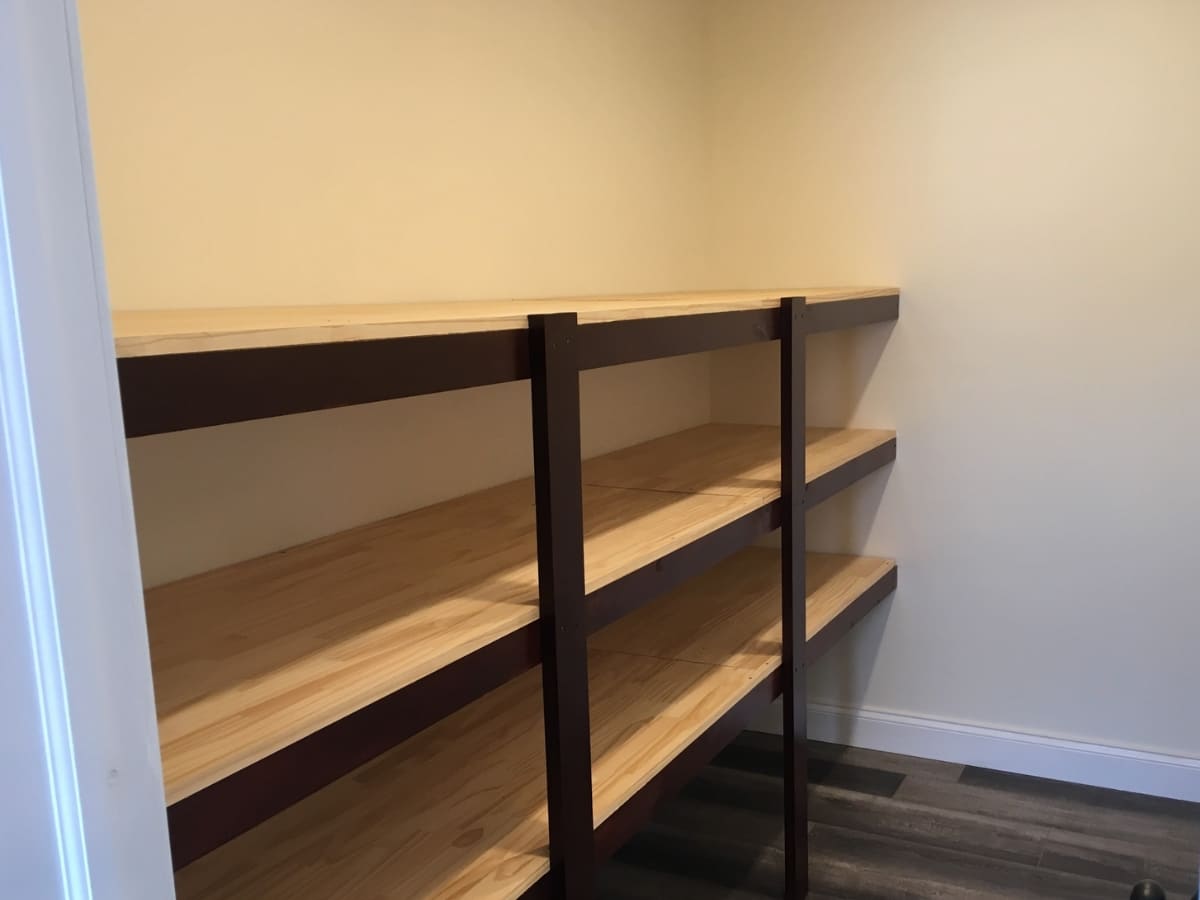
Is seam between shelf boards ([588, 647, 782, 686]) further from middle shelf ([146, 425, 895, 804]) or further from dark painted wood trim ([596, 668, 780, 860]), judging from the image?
middle shelf ([146, 425, 895, 804])

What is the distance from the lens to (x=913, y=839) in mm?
2480

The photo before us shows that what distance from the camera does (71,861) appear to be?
0.61 m

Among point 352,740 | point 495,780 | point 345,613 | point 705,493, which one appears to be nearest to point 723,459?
point 705,493

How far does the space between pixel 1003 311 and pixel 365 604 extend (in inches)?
77.4

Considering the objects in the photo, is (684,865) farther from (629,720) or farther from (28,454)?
(28,454)

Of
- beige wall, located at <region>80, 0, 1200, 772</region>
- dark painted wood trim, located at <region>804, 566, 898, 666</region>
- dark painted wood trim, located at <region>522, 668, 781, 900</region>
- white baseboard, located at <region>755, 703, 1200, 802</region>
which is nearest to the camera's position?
dark painted wood trim, located at <region>522, 668, 781, 900</region>

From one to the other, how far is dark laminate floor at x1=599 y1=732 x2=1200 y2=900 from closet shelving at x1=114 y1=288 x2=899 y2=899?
0.75 ft

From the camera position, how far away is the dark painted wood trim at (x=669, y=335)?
145 centimetres

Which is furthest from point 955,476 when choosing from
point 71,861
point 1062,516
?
point 71,861

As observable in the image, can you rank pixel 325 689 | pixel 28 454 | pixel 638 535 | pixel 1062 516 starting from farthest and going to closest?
pixel 1062 516, pixel 638 535, pixel 325 689, pixel 28 454

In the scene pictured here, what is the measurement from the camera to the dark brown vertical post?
6.78ft

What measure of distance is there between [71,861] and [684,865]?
197 centimetres

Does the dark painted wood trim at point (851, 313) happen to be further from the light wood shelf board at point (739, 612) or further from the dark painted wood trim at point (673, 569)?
the light wood shelf board at point (739, 612)

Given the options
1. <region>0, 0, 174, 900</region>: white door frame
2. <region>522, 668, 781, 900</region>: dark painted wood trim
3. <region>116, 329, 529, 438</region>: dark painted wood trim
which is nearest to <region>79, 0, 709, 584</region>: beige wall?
<region>116, 329, 529, 438</region>: dark painted wood trim
